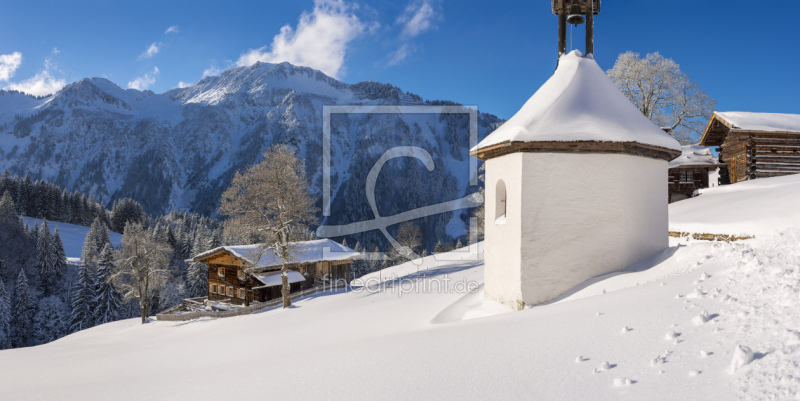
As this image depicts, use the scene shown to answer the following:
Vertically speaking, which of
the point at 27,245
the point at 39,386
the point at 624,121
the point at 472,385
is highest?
the point at 624,121

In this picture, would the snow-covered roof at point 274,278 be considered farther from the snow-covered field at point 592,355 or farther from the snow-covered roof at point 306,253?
the snow-covered field at point 592,355

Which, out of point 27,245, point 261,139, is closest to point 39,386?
point 27,245

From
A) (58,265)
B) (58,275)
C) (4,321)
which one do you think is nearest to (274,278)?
(4,321)

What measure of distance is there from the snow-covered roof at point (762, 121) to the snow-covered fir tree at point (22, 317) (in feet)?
229

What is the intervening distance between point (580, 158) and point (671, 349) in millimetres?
5561

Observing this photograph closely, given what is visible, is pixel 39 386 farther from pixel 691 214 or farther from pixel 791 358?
pixel 691 214

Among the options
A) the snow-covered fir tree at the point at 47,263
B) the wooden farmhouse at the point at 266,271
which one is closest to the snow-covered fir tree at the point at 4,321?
the snow-covered fir tree at the point at 47,263

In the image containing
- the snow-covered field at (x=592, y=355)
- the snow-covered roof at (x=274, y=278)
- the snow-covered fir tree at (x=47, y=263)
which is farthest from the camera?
the snow-covered fir tree at (x=47, y=263)

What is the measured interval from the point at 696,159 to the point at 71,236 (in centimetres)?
9986

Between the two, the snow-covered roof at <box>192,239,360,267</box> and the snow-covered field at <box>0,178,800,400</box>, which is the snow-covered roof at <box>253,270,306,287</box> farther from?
the snow-covered field at <box>0,178,800,400</box>

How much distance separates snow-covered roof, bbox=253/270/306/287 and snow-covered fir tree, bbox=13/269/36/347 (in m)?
39.3

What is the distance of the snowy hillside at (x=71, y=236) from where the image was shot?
69.0 m

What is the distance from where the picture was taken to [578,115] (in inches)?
350

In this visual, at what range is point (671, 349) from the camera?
373 cm
